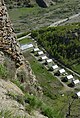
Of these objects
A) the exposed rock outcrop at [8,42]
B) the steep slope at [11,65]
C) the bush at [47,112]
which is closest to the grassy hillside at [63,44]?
the steep slope at [11,65]

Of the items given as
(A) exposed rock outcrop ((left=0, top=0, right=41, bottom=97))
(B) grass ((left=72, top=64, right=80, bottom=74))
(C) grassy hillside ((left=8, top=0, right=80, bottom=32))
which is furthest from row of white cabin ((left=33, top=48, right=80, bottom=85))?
(A) exposed rock outcrop ((left=0, top=0, right=41, bottom=97))

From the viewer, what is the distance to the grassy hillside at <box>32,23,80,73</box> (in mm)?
80494

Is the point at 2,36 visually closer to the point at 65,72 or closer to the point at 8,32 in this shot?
the point at 8,32

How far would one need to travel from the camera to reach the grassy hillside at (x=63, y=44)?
264 ft

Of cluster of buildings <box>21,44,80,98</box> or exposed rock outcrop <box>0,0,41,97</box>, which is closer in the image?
exposed rock outcrop <box>0,0,41,97</box>

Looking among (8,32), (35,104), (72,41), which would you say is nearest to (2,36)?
(8,32)

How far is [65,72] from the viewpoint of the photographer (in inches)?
2948

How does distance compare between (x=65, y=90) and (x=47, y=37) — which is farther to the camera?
(x=47, y=37)

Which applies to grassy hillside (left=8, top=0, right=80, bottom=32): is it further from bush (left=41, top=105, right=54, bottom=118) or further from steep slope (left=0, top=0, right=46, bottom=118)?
bush (left=41, top=105, right=54, bottom=118)

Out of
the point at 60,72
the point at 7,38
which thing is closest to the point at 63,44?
the point at 60,72

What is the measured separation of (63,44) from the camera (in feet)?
289

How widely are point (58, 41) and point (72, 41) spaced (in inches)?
205

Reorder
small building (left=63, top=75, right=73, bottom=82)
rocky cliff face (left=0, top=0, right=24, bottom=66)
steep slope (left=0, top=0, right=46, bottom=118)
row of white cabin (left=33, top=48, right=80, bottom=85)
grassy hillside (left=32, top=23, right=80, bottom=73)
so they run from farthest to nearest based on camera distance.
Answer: grassy hillside (left=32, top=23, right=80, bottom=73)
small building (left=63, top=75, right=73, bottom=82)
row of white cabin (left=33, top=48, right=80, bottom=85)
rocky cliff face (left=0, top=0, right=24, bottom=66)
steep slope (left=0, top=0, right=46, bottom=118)

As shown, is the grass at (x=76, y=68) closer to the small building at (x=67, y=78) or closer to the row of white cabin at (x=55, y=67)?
the row of white cabin at (x=55, y=67)
